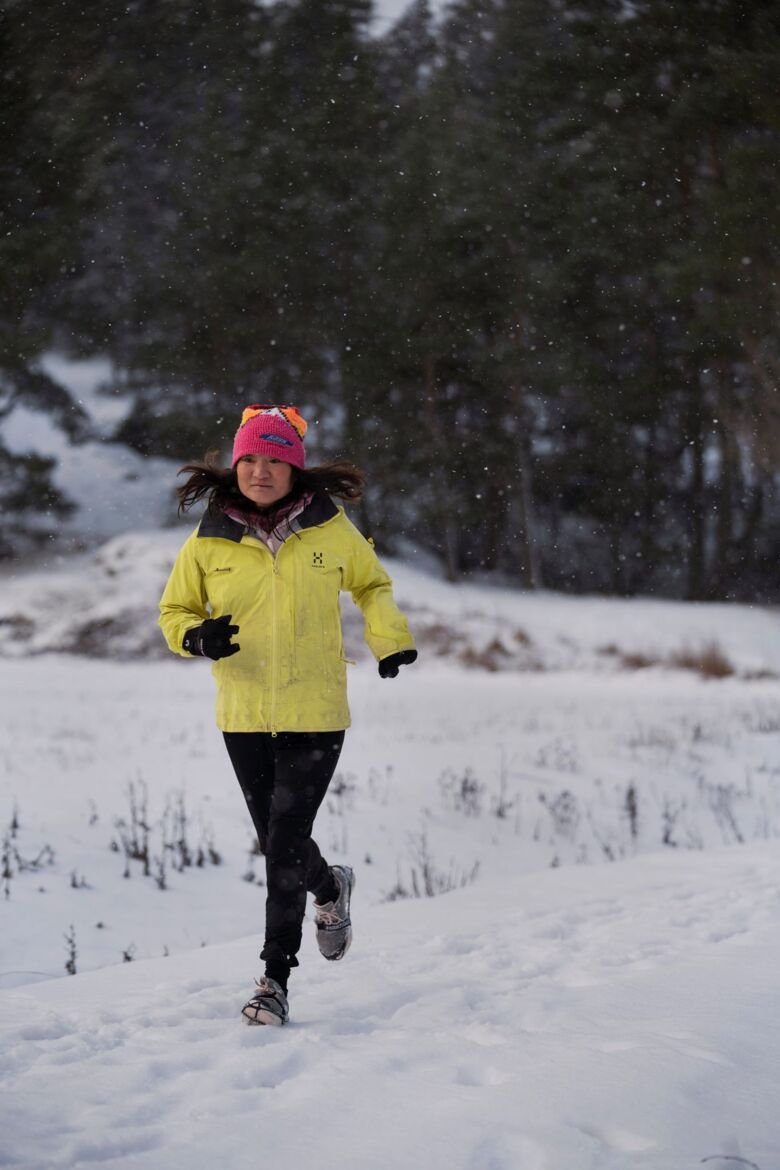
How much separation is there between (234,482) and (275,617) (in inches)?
20.2

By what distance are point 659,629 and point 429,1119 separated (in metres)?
21.2

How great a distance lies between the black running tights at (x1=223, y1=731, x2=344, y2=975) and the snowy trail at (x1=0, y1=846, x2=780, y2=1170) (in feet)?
0.84

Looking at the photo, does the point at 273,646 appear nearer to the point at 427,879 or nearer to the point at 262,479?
the point at 262,479

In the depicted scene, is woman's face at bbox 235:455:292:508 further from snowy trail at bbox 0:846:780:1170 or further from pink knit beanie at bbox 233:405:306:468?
snowy trail at bbox 0:846:780:1170

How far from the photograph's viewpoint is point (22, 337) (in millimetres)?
27766

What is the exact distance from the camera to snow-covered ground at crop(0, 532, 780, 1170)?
7.40ft

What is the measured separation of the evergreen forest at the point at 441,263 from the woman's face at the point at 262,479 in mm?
25195

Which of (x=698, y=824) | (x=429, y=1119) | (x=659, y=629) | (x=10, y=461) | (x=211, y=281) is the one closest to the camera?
(x=429, y=1119)

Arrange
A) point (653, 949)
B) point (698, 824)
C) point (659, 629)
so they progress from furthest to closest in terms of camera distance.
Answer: point (659, 629) → point (698, 824) → point (653, 949)

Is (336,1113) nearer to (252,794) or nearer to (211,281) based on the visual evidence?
(252,794)

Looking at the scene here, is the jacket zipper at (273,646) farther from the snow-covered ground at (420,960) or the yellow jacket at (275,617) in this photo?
the snow-covered ground at (420,960)

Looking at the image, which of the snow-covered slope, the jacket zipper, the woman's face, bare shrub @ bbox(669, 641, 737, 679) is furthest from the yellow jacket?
the snow-covered slope

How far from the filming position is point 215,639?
3164 millimetres

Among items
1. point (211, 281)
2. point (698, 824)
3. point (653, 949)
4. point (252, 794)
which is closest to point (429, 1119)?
point (252, 794)
